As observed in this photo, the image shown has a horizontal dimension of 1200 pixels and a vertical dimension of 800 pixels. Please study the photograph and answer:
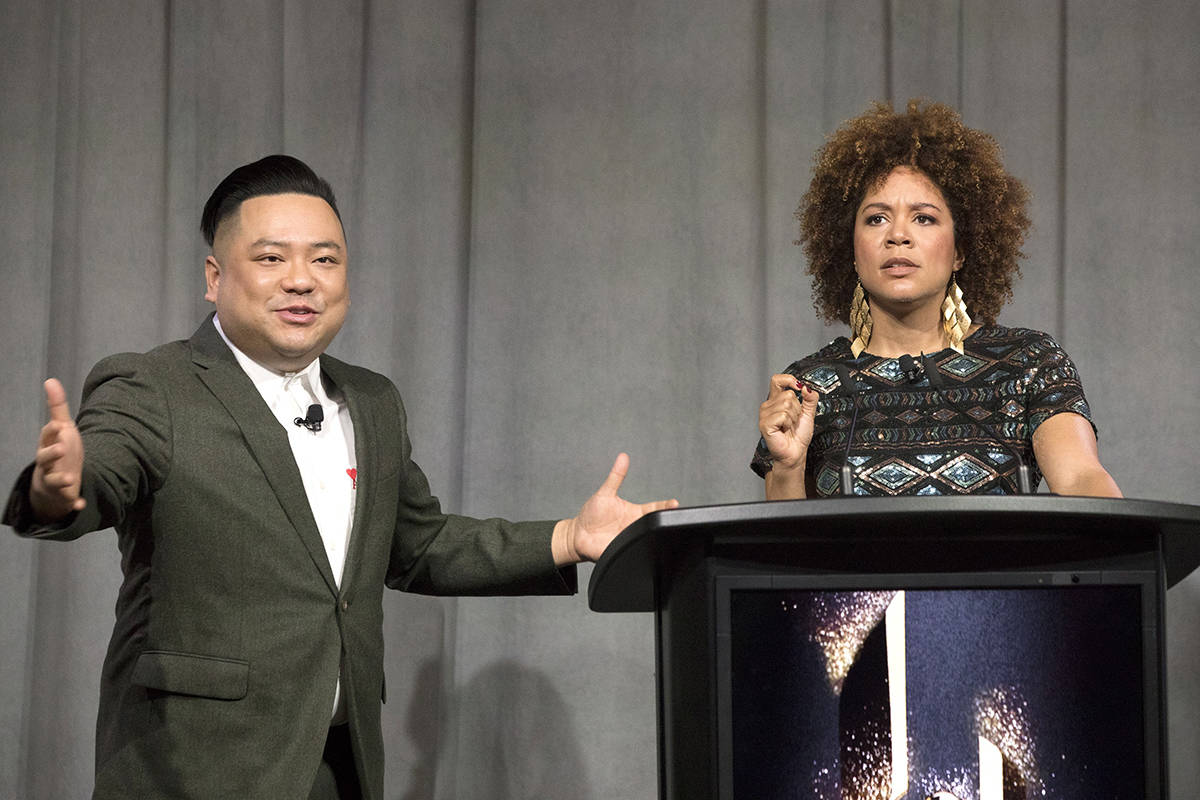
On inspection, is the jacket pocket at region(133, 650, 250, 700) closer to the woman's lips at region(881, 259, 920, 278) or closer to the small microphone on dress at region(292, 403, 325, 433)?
the small microphone on dress at region(292, 403, 325, 433)

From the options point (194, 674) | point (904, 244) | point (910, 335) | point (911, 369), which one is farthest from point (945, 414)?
point (194, 674)

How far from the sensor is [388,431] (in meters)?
2.15

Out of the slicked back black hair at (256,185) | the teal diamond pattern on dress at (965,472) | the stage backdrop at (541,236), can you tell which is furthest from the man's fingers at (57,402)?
the stage backdrop at (541,236)

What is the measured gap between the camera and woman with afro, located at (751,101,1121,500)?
1.95 metres

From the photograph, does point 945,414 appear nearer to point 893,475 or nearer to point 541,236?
point 893,475

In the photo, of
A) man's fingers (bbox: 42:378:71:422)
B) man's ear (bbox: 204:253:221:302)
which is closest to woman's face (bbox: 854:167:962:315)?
man's ear (bbox: 204:253:221:302)

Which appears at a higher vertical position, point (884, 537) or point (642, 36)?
point (642, 36)

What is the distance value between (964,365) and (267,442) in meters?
1.17

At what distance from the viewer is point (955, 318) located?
7.18 feet

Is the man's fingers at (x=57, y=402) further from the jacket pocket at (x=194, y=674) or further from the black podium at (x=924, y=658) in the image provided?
the black podium at (x=924, y=658)

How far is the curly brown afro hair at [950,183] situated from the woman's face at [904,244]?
0.05 m

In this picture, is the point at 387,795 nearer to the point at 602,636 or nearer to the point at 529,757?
the point at 529,757

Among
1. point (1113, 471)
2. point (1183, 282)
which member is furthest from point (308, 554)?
point (1183, 282)

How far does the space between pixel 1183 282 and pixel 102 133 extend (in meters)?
2.93
